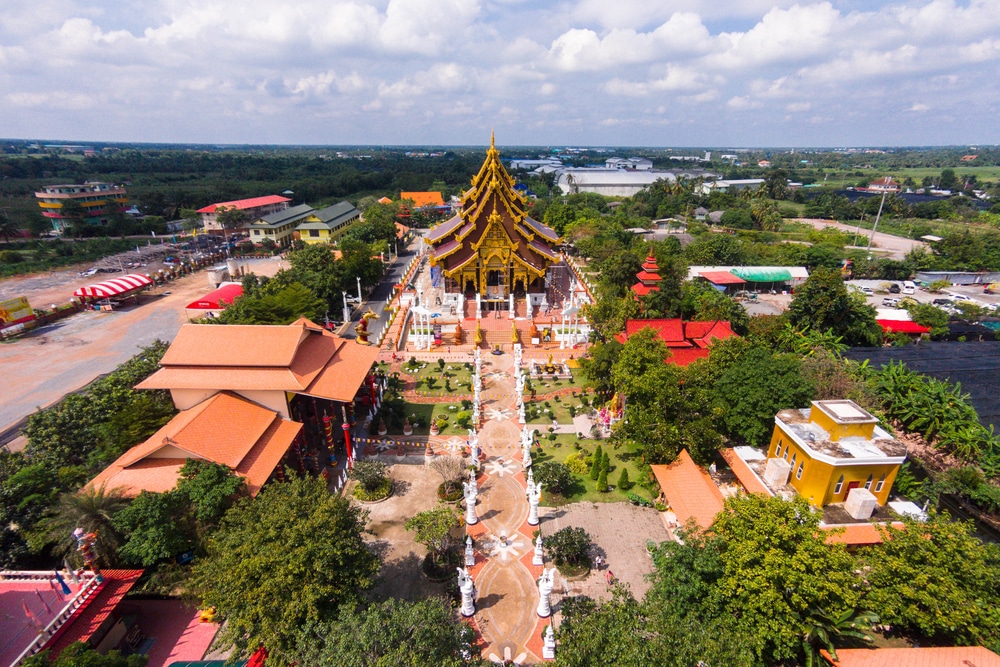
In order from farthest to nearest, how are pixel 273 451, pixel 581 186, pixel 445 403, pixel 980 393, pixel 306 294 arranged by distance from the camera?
pixel 581 186
pixel 306 294
pixel 445 403
pixel 980 393
pixel 273 451

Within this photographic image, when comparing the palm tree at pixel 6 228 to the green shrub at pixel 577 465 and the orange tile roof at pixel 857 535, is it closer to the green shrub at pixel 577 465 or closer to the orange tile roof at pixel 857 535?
the green shrub at pixel 577 465

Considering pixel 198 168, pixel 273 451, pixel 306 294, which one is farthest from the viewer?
pixel 198 168

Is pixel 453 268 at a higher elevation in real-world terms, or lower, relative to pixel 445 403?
higher

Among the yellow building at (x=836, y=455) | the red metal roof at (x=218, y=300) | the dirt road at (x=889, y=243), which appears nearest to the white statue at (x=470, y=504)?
the yellow building at (x=836, y=455)

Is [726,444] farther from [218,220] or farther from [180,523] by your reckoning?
[218,220]

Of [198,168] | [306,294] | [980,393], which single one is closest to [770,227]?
[980,393]

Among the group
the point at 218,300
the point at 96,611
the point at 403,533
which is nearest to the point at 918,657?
the point at 403,533

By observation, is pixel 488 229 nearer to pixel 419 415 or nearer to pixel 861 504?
pixel 419 415
